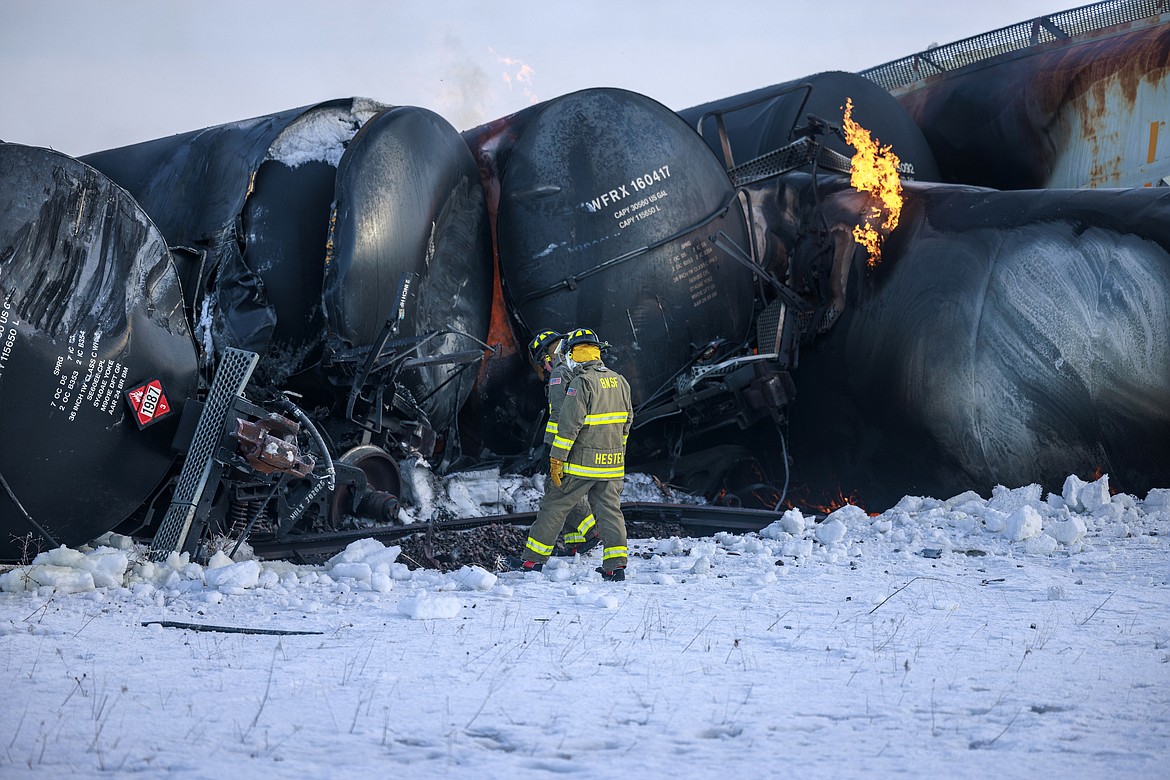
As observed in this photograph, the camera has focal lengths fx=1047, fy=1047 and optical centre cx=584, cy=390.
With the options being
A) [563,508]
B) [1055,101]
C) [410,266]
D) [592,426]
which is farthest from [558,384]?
[1055,101]

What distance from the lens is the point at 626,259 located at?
289 inches

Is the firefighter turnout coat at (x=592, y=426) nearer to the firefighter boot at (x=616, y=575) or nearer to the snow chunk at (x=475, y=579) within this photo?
the firefighter boot at (x=616, y=575)

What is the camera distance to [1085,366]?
6906 millimetres

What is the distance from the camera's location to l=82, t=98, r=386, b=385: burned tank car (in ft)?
20.7

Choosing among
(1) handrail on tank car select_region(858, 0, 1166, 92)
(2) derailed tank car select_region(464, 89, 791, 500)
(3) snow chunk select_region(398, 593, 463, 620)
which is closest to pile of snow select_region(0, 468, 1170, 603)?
(3) snow chunk select_region(398, 593, 463, 620)

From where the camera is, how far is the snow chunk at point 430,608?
4.36 meters

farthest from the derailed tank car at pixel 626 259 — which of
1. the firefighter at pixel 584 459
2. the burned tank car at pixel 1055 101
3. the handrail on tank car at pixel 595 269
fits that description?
the burned tank car at pixel 1055 101

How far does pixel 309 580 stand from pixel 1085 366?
511cm

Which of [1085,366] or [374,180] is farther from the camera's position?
[1085,366]

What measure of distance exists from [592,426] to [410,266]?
1764 mm

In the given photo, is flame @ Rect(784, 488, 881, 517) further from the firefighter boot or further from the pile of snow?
the firefighter boot

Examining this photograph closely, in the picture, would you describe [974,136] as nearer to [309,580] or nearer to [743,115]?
[743,115]

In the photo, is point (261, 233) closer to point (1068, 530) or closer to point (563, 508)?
point (563, 508)

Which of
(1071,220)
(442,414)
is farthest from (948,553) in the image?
(442,414)
